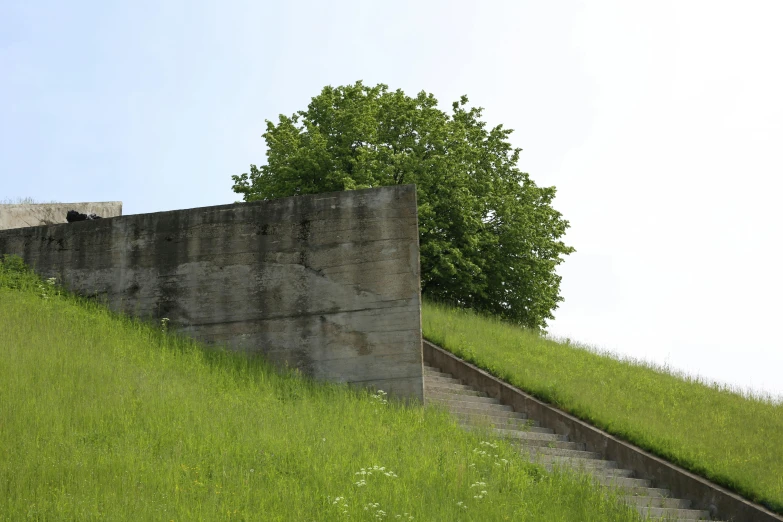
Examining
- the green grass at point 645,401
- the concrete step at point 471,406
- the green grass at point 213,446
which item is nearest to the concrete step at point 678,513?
the green grass at point 645,401

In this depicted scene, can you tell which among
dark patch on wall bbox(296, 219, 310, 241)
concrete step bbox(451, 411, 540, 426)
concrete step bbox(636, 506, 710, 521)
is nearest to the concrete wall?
dark patch on wall bbox(296, 219, 310, 241)

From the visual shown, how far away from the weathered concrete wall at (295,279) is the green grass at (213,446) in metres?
0.44

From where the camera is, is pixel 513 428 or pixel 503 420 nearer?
pixel 513 428

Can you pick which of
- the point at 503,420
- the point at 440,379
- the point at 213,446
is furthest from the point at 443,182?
the point at 213,446

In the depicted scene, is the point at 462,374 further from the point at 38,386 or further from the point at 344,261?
the point at 38,386

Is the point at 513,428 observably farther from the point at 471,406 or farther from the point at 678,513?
the point at 678,513

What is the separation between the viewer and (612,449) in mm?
13078

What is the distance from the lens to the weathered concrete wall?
503 inches

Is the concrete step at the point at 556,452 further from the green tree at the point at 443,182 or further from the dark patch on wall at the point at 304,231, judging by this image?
the green tree at the point at 443,182

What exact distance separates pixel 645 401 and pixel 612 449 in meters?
2.73

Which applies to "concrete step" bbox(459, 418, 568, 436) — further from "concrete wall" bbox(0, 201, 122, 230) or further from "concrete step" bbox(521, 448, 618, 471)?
"concrete wall" bbox(0, 201, 122, 230)

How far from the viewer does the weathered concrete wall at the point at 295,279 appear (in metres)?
12.8

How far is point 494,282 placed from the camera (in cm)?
2755

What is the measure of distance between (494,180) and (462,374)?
47.0 ft
